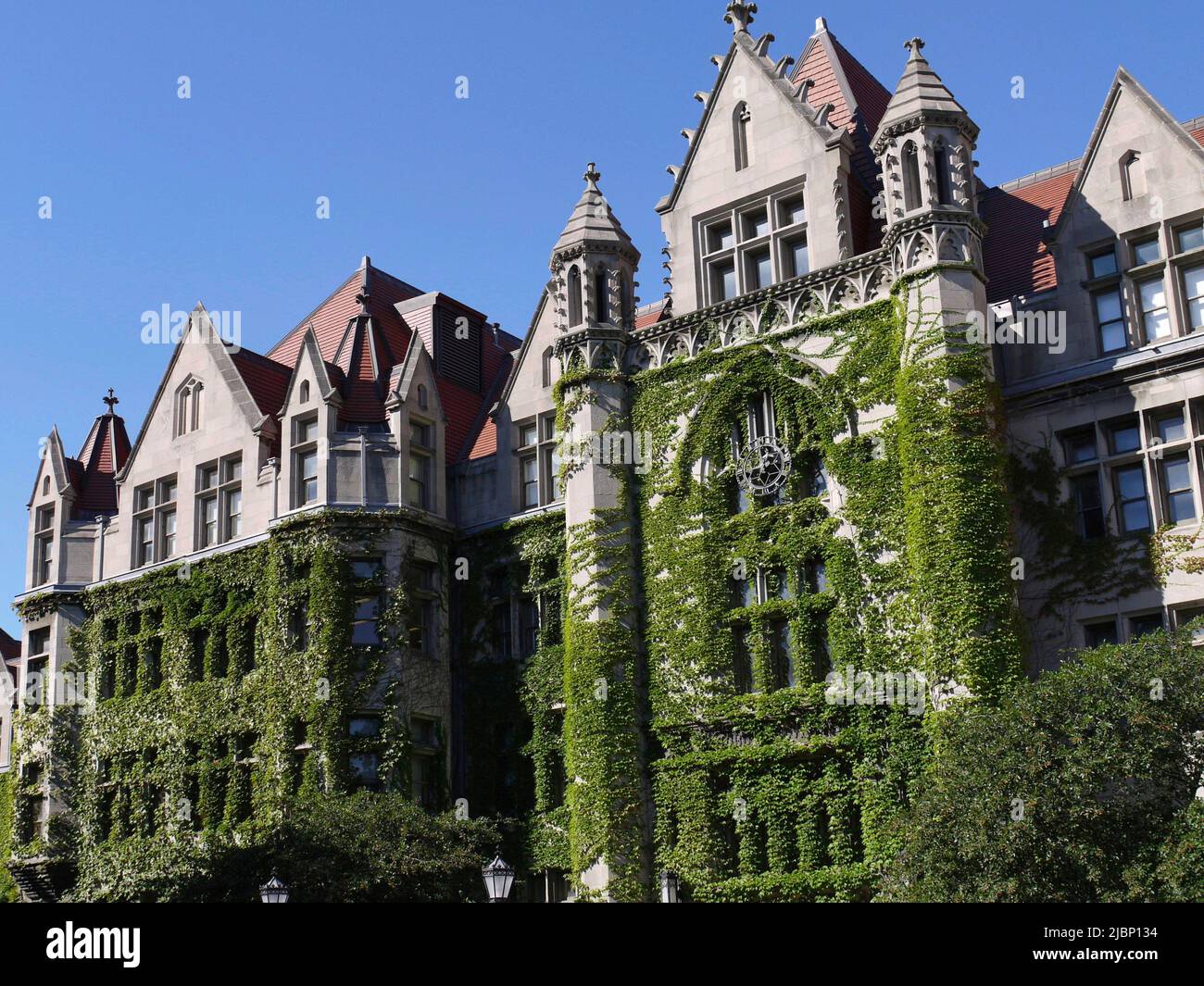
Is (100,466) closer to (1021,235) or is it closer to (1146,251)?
(1021,235)

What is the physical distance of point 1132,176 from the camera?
3616cm

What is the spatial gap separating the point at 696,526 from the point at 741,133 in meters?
11.0

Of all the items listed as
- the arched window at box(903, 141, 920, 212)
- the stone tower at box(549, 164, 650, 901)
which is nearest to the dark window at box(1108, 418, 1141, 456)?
the arched window at box(903, 141, 920, 212)

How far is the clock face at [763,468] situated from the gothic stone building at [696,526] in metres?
0.08

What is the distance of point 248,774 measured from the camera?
43.0 metres

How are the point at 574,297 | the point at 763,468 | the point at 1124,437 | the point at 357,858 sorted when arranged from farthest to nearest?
the point at 574,297
the point at 763,468
the point at 1124,437
the point at 357,858

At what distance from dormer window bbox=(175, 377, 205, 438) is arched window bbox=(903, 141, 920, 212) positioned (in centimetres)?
2399

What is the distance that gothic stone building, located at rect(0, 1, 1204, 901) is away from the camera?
33938mm

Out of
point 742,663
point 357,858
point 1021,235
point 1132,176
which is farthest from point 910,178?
point 357,858

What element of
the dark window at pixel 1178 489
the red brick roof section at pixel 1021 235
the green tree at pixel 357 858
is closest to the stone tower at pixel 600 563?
the green tree at pixel 357 858

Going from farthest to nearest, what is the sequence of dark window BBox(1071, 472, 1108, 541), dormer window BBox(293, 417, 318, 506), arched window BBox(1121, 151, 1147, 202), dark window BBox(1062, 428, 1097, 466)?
dormer window BBox(293, 417, 318, 506) → arched window BBox(1121, 151, 1147, 202) → dark window BBox(1062, 428, 1097, 466) → dark window BBox(1071, 472, 1108, 541)

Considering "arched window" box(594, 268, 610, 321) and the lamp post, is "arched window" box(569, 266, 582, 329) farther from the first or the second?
the lamp post

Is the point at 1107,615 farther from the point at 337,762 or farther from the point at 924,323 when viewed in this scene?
the point at 337,762

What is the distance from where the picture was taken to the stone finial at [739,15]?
139 feet
